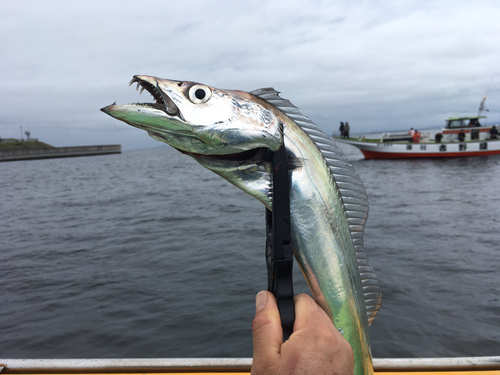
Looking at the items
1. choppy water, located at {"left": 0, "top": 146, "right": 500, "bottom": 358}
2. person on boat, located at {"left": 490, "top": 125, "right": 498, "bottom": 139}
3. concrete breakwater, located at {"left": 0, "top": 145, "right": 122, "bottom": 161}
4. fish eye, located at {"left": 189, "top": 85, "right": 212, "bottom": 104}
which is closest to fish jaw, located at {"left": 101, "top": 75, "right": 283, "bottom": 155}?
fish eye, located at {"left": 189, "top": 85, "right": 212, "bottom": 104}

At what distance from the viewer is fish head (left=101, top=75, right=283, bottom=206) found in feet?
3.45

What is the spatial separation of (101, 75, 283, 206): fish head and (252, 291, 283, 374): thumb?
1.09 feet

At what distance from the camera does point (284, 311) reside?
106 cm

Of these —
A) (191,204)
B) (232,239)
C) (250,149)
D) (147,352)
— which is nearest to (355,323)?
(250,149)

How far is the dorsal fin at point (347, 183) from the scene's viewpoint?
124cm

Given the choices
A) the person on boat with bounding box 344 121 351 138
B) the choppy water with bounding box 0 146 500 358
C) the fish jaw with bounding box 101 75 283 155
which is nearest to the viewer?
the fish jaw with bounding box 101 75 283 155

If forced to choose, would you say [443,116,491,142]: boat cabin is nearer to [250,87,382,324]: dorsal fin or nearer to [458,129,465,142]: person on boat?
[458,129,465,142]: person on boat

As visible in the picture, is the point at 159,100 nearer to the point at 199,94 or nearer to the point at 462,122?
the point at 199,94

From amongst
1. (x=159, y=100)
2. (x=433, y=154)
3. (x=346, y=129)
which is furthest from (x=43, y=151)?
(x=159, y=100)

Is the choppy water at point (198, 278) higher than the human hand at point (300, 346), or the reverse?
the human hand at point (300, 346)

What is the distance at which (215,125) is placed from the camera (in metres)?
1.07

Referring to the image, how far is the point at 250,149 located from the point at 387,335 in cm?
623

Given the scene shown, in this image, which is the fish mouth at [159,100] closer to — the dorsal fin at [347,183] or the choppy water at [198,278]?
the dorsal fin at [347,183]

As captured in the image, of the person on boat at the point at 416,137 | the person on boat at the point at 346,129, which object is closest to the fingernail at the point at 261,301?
the person on boat at the point at 416,137
